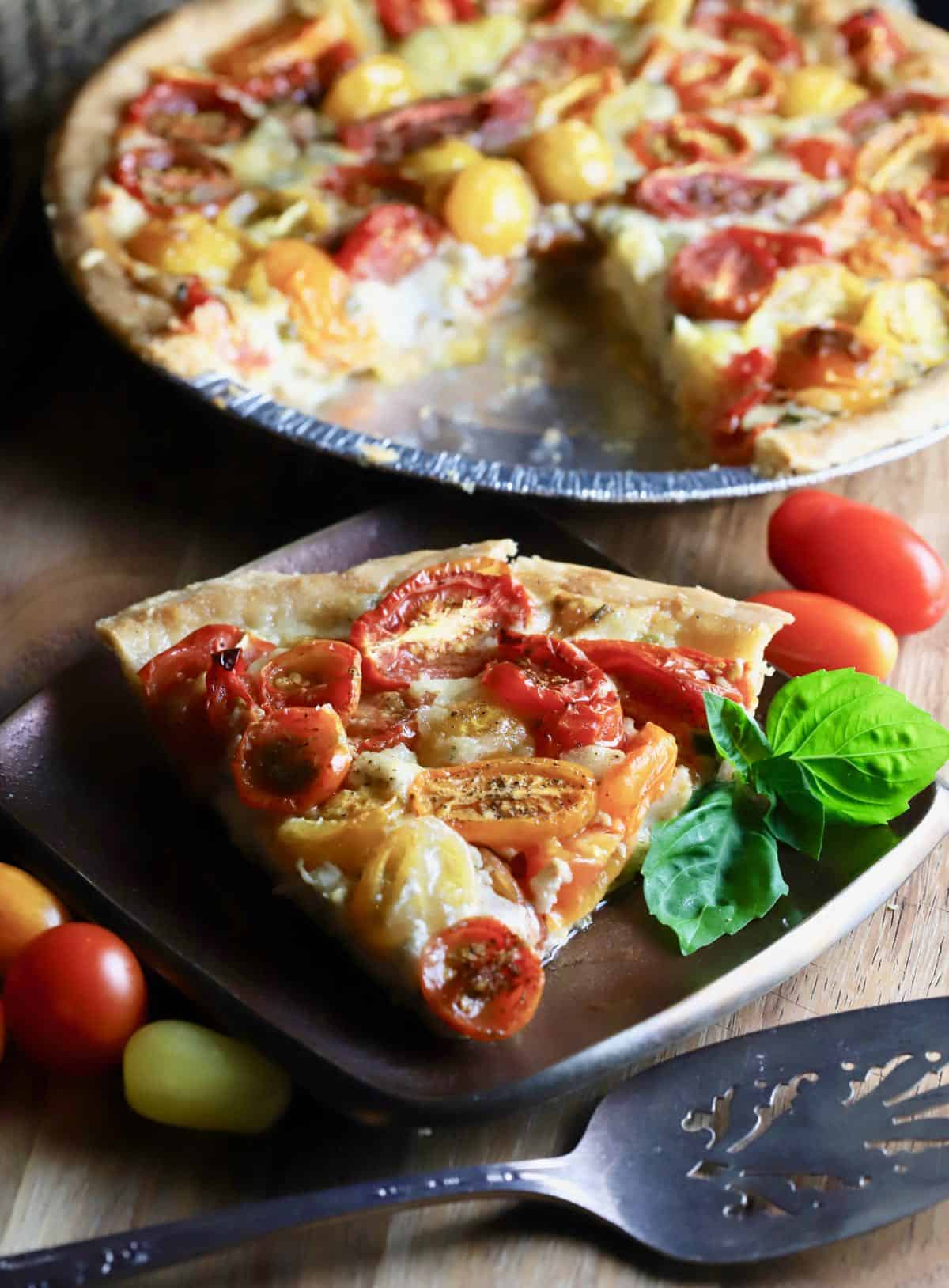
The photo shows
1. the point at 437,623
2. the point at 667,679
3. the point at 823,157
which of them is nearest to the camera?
the point at 667,679

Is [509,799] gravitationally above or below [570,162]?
above

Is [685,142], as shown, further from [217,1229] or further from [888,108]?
[217,1229]

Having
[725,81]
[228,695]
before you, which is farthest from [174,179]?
[228,695]

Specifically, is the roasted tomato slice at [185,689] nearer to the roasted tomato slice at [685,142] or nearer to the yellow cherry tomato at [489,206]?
the yellow cherry tomato at [489,206]

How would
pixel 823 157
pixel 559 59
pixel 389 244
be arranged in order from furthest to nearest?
pixel 559 59 < pixel 823 157 < pixel 389 244

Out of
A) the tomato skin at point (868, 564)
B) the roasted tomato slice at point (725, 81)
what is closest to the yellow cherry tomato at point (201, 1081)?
the tomato skin at point (868, 564)
